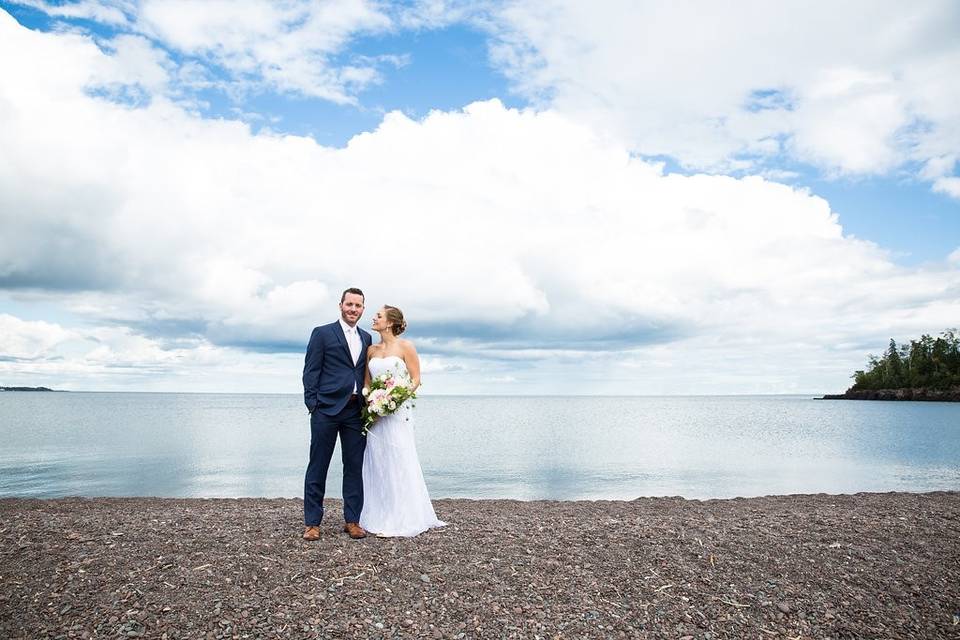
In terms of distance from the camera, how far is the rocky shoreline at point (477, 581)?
600cm

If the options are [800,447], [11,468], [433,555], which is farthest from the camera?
[800,447]

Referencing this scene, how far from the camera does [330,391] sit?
804cm

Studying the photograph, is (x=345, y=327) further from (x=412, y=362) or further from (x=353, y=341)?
(x=412, y=362)

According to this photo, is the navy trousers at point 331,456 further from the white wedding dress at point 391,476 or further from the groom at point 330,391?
the white wedding dress at point 391,476

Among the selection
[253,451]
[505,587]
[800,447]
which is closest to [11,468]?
[253,451]

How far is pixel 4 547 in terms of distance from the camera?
25.1 ft

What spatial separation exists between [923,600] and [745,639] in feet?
8.11

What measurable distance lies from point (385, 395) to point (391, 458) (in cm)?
104

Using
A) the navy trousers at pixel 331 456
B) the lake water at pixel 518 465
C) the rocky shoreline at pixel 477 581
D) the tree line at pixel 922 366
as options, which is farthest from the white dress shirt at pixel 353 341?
the tree line at pixel 922 366

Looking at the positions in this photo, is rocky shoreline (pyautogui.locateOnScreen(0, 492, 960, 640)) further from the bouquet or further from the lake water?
the lake water

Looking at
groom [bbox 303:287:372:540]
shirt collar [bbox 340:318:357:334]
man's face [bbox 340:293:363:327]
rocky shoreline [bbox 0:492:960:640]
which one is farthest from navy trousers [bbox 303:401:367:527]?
man's face [bbox 340:293:363:327]

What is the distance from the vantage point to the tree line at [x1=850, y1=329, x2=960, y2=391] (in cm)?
12625

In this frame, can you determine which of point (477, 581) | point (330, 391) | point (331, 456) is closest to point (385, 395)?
point (330, 391)

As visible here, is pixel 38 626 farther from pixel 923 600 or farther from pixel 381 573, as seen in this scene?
pixel 923 600
